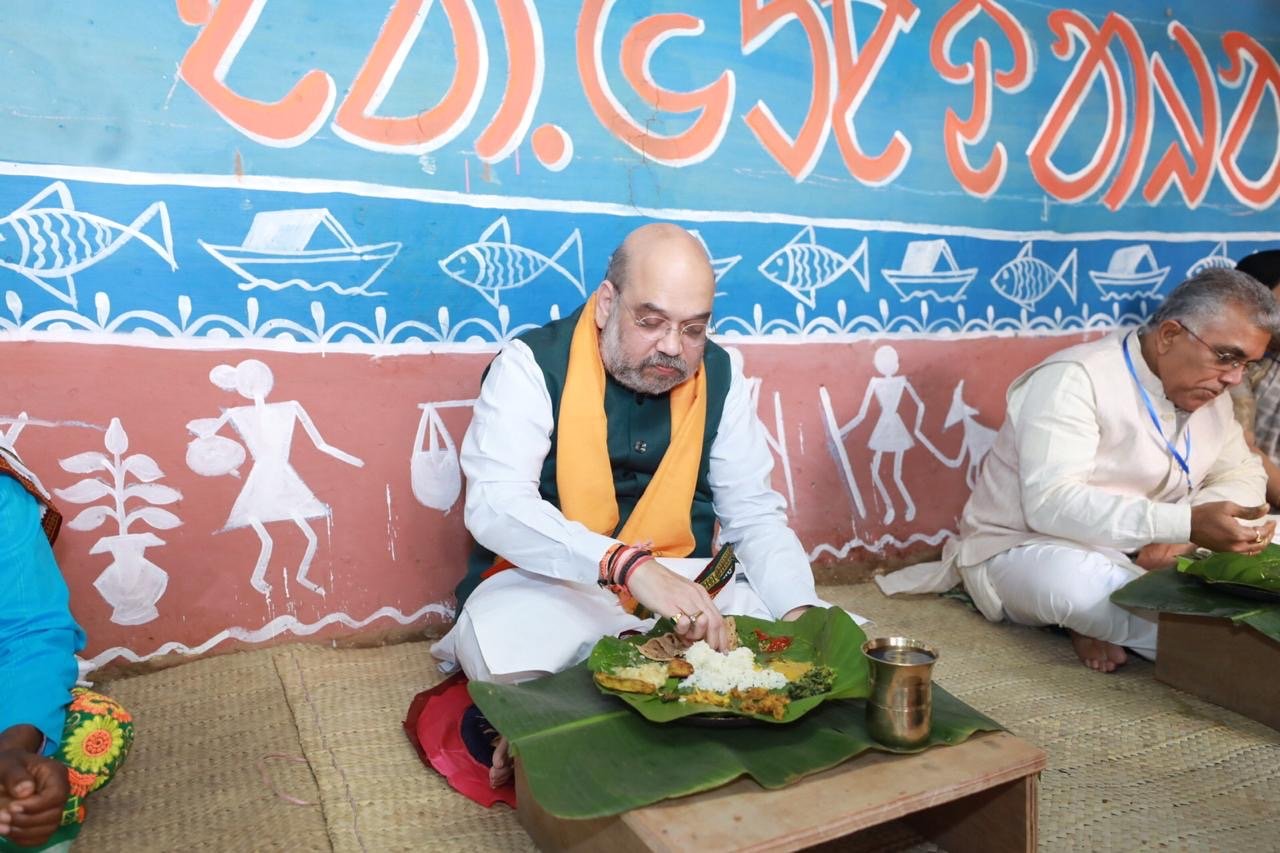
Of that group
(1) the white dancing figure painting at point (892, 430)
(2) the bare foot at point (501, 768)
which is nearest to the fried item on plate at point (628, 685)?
(2) the bare foot at point (501, 768)

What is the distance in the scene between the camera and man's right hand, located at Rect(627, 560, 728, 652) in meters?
2.06

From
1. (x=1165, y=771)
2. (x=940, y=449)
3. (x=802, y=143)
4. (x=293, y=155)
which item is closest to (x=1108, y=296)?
(x=940, y=449)

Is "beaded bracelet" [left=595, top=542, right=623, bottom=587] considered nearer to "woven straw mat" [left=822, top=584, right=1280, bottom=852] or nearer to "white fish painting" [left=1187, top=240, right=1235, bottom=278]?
"woven straw mat" [left=822, top=584, right=1280, bottom=852]

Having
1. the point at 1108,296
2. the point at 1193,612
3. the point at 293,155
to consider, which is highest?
the point at 293,155

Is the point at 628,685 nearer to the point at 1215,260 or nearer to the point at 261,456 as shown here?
the point at 261,456

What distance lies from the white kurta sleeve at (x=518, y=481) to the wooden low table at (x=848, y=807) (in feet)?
1.91

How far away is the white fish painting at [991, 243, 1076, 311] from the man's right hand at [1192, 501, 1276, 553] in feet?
4.66

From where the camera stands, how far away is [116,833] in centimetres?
204

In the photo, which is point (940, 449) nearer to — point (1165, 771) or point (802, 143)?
point (802, 143)

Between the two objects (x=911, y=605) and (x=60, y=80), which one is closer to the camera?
(x=60, y=80)

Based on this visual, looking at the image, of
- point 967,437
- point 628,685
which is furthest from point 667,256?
point 967,437

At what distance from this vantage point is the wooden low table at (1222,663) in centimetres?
→ 255

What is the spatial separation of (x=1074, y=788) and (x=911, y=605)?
4.32 feet

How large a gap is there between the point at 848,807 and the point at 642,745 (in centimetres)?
38
